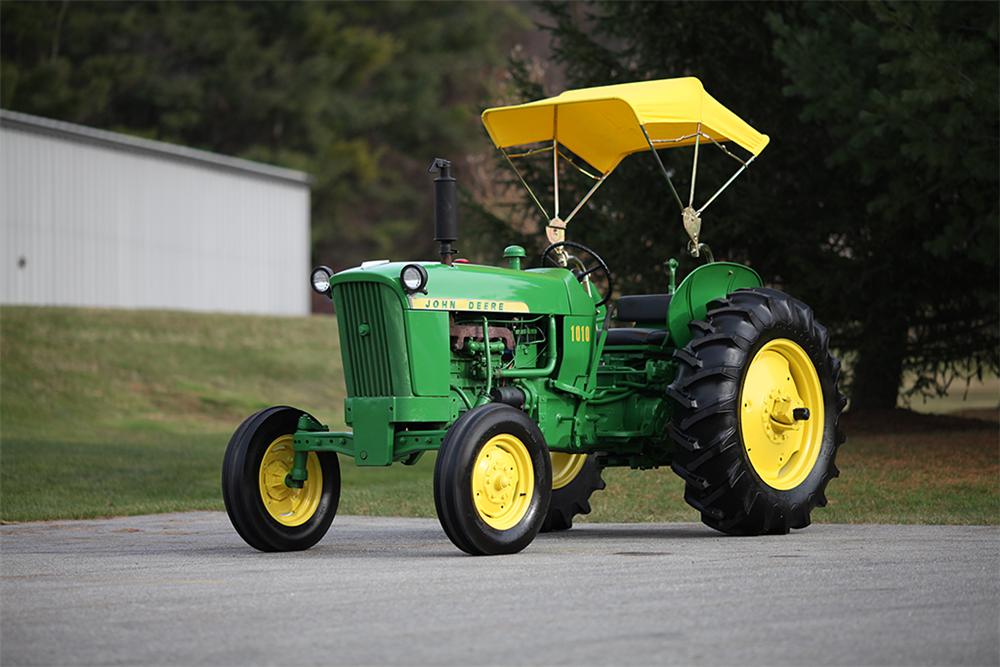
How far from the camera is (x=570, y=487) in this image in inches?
441

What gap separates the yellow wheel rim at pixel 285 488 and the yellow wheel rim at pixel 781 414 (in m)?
2.72

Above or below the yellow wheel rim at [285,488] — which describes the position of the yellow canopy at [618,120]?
above

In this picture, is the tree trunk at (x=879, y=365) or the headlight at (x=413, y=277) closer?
the headlight at (x=413, y=277)

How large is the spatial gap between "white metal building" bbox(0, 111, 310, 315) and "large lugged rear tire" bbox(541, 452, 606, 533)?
900 inches

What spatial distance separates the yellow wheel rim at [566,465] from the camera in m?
11.3

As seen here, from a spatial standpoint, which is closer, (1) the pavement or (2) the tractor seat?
(1) the pavement

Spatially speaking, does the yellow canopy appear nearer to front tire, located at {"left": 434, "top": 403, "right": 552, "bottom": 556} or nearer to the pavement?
front tire, located at {"left": 434, "top": 403, "right": 552, "bottom": 556}

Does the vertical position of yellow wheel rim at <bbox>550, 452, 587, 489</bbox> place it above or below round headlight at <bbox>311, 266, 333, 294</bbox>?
below

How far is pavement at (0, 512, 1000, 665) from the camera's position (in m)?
5.60

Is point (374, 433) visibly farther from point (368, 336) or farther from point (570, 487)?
point (570, 487)

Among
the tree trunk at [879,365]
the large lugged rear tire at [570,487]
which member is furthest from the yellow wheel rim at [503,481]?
the tree trunk at [879,365]

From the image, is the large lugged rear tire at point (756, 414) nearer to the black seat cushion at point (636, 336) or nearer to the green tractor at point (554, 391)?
the green tractor at point (554, 391)

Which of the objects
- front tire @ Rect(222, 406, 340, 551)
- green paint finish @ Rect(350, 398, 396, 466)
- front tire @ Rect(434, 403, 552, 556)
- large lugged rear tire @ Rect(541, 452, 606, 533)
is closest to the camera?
front tire @ Rect(434, 403, 552, 556)

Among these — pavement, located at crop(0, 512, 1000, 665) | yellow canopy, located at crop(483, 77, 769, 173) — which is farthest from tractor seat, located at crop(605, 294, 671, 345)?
pavement, located at crop(0, 512, 1000, 665)
